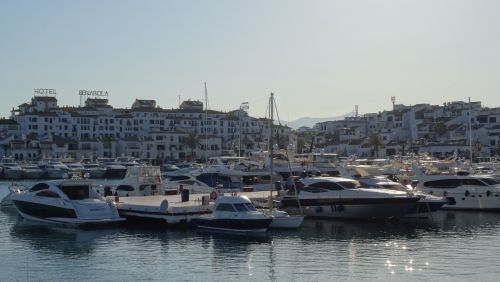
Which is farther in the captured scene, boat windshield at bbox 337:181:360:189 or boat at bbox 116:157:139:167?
boat at bbox 116:157:139:167

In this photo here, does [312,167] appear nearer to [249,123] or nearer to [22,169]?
[22,169]

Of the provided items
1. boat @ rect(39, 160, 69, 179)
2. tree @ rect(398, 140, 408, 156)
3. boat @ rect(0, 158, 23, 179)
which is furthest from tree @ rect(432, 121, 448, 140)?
boat @ rect(0, 158, 23, 179)

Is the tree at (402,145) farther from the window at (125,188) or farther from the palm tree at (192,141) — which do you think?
the window at (125,188)

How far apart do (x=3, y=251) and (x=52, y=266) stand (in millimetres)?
4954

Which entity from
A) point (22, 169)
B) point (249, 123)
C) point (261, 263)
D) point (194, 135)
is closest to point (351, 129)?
point (249, 123)

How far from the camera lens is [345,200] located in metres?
39.5

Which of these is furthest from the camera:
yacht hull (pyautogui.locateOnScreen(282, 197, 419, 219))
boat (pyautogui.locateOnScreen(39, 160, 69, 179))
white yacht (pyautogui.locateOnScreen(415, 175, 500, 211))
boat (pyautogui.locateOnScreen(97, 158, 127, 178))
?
boat (pyautogui.locateOnScreen(97, 158, 127, 178))

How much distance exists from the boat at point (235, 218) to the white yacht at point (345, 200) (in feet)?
19.1

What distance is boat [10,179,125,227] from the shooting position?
119 feet

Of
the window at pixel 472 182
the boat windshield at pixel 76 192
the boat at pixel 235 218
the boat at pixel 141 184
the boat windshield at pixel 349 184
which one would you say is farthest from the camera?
the boat at pixel 141 184

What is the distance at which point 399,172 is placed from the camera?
55.8 metres

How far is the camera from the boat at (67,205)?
36125mm

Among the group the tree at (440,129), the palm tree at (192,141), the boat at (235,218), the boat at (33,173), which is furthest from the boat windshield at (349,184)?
the palm tree at (192,141)

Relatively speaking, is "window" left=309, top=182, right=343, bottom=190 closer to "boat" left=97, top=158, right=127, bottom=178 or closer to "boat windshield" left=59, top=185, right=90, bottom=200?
"boat windshield" left=59, top=185, right=90, bottom=200
